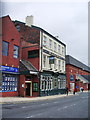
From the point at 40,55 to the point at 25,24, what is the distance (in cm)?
773

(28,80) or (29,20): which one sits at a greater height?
(29,20)

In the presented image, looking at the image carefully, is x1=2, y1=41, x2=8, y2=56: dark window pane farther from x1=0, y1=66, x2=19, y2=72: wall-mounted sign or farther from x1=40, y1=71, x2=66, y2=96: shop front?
x1=40, y1=71, x2=66, y2=96: shop front

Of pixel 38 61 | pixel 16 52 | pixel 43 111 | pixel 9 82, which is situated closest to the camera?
pixel 43 111

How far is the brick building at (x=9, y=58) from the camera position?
26.2 m

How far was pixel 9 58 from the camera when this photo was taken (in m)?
27.3

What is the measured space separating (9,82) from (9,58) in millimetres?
3290

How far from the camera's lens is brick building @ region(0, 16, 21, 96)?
86.0 ft

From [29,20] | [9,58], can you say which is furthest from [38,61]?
[29,20]

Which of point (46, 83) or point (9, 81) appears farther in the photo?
point (46, 83)

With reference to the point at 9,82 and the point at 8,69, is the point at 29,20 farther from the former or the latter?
the point at 9,82

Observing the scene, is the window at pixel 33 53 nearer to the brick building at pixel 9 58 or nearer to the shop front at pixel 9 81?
the brick building at pixel 9 58

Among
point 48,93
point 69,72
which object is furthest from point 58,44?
point 69,72

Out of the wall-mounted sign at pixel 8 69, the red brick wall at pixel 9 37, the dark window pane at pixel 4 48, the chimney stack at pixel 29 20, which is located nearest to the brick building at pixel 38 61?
the chimney stack at pixel 29 20

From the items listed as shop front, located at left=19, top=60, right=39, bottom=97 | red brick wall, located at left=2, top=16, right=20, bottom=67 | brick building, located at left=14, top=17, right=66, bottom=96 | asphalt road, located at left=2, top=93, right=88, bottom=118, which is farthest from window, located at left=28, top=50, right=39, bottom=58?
asphalt road, located at left=2, top=93, right=88, bottom=118
